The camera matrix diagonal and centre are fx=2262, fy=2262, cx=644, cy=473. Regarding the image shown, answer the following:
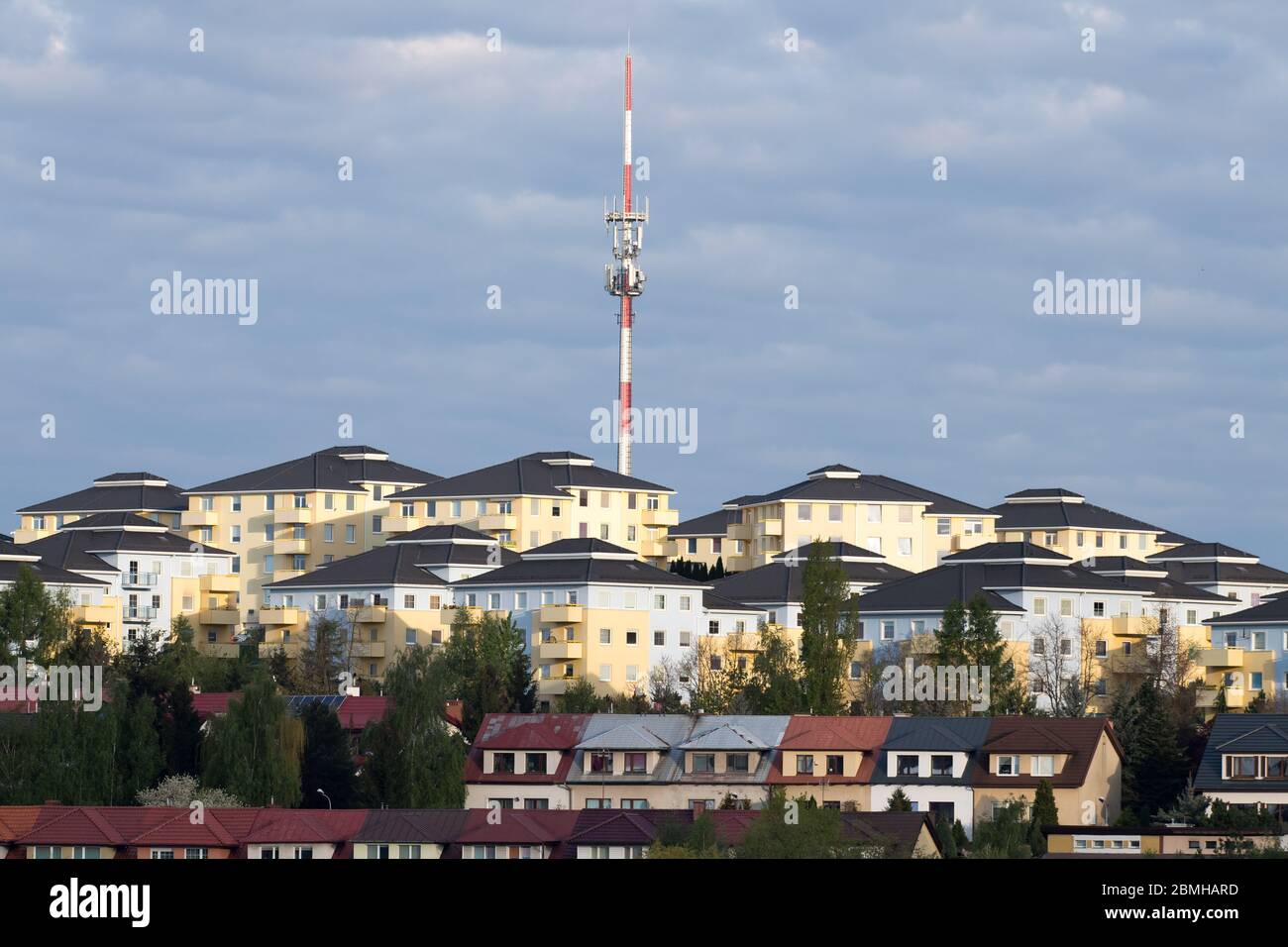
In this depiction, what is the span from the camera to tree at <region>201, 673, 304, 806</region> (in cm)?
7375

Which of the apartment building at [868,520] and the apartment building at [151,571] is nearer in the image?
the apartment building at [151,571]

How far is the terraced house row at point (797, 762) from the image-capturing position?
72.9 m

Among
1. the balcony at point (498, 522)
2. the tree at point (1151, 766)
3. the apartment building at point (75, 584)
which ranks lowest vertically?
the tree at point (1151, 766)

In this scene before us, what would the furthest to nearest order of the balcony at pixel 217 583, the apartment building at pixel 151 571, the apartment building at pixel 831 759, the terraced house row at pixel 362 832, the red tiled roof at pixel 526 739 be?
1. the balcony at pixel 217 583
2. the apartment building at pixel 151 571
3. the red tiled roof at pixel 526 739
4. the apartment building at pixel 831 759
5. the terraced house row at pixel 362 832

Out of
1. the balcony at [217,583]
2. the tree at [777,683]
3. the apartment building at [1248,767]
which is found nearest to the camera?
the apartment building at [1248,767]

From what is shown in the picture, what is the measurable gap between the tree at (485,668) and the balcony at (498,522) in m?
20.2

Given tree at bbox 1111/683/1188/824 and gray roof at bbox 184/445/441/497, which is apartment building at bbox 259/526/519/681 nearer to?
gray roof at bbox 184/445/441/497

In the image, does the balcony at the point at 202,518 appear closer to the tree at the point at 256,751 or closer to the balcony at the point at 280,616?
the balcony at the point at 280,616

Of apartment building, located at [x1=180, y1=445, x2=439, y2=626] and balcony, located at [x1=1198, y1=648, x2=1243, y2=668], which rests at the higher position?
apartment building, located at [x1=180, y1=445, x2=439, y2=626]

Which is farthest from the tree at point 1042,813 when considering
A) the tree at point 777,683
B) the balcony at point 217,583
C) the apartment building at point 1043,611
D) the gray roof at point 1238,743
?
the balcony at point 217,583

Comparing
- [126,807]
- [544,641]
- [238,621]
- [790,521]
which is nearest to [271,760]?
[126,807]

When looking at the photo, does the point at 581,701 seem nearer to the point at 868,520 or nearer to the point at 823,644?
the point at 823,644

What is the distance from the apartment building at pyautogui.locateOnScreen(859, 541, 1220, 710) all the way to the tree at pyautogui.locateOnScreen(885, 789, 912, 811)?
3034 cm

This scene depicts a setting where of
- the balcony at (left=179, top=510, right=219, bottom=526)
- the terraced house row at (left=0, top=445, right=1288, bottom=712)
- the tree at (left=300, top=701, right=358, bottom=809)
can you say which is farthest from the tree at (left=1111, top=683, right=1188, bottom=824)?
the balcony at (left=179, top=510, right=219, bottom=526)
